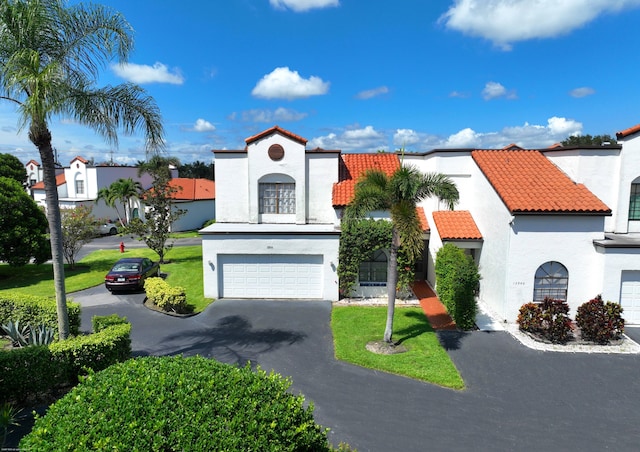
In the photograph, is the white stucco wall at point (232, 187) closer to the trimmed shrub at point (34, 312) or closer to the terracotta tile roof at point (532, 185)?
the trimmed shrub at point (34, 312)

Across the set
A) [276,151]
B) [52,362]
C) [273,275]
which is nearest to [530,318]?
[273,275]

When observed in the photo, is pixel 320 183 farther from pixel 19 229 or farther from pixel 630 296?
pixel 19 229

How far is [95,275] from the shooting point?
929 inches

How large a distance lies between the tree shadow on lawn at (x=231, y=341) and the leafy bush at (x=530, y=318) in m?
7.82

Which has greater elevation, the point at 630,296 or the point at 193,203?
the point at 193,203

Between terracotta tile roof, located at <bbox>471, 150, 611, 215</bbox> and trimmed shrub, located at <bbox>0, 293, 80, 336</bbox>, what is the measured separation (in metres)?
15.6

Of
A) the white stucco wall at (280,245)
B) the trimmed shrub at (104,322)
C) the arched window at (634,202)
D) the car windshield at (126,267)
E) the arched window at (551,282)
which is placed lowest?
the trimmed shrub at (104,322)

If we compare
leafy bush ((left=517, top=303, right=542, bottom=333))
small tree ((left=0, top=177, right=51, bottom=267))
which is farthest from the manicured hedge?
small tree ((left=0, top=177, right=51, bottom=267))

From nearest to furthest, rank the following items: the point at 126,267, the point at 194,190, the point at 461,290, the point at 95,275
A: the point at 461,290, the point at 126,267, the point at 95,275, the point at 194,190

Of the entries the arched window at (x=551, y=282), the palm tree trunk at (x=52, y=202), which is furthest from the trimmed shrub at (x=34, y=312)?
the arched window at (x=551, y=282)

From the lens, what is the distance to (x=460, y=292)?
46.2 ft

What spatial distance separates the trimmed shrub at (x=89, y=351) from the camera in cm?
955

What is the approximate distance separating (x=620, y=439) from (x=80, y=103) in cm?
1515

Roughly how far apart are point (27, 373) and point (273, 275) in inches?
418
